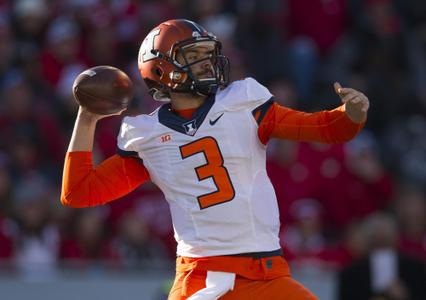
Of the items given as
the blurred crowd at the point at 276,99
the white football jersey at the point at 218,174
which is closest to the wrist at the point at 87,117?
the white football jersey at the point at 218,174

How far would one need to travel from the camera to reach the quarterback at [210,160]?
4.58 metres

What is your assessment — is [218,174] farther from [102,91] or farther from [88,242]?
[88,242]

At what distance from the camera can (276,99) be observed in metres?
9.48

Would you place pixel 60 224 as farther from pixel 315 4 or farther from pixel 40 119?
pixel 315 4

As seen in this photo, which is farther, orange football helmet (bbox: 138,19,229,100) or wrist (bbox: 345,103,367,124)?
orange football helmet (bbox: 138,19,229,100)

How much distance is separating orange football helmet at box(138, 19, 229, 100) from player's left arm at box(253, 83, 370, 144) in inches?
9.8

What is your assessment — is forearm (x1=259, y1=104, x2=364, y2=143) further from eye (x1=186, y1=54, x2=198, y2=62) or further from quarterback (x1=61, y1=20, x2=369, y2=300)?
eye (x1=186, y1=54, x2=198, y2=62)

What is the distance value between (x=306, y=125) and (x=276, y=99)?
491 centimetres

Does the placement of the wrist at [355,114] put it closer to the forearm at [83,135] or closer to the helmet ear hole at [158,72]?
the helmet ear hole at [158,72]

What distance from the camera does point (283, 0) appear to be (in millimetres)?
10586

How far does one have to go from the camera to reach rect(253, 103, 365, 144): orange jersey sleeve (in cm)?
454

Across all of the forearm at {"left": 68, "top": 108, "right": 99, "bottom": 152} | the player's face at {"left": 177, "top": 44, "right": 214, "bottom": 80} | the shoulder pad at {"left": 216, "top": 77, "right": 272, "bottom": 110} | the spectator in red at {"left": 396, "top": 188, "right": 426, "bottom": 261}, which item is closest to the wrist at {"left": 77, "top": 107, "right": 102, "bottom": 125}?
the forearm at {"left": 68, "top": 108, "right": 99, "bottom": 152}

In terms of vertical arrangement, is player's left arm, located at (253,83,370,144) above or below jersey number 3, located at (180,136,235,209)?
above

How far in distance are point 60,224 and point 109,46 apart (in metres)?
2.11
